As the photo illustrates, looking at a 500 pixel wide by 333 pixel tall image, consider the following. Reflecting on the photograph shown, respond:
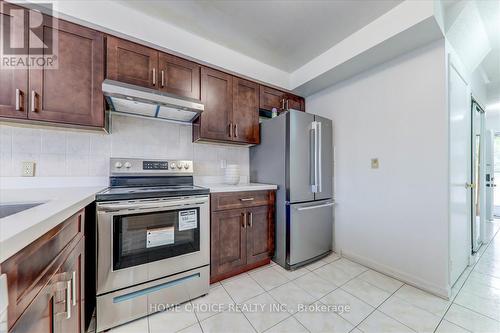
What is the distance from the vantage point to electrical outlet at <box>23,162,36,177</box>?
1.60 metres

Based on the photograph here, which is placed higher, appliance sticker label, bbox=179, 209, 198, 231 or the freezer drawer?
appliance sticker label, bbox=179, 209, 198, 231

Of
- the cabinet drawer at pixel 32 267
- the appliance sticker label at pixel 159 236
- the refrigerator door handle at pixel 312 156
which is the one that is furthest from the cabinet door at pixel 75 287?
the refrigerator door handle at pixel 312 156

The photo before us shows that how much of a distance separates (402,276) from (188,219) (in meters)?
2.17

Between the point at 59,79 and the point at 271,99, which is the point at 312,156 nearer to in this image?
the point at 271,99

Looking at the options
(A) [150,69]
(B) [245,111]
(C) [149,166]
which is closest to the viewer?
(A) [150,69]

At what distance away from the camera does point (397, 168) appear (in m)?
2.05

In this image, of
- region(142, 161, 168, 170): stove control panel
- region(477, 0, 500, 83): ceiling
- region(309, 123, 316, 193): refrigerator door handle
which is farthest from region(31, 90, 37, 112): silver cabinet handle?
region(477, 0, 500, 83): ceiling

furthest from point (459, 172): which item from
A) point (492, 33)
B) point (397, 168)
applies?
point (492, 33)

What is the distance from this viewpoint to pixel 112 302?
138cm

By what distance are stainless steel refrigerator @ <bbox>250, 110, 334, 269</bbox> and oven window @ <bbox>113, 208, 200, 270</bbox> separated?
1006mm

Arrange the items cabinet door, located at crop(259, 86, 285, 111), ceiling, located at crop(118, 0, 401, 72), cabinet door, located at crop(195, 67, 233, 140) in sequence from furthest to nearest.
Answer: cabinet door, located at crop(259, 86, 285, 111), cabinet door, located at crop(195, 67, 233, 140), ceiling, located at crop(118, 0, 401, 72)

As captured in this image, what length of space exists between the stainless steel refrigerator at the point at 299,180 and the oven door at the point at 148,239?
910mm

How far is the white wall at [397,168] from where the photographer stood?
5.86 feet

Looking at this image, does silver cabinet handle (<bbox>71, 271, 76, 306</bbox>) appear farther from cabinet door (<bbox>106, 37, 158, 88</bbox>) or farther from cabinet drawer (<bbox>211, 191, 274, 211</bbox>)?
cabinet door (<bbox>106, 37, 158, 88</bbox>)
